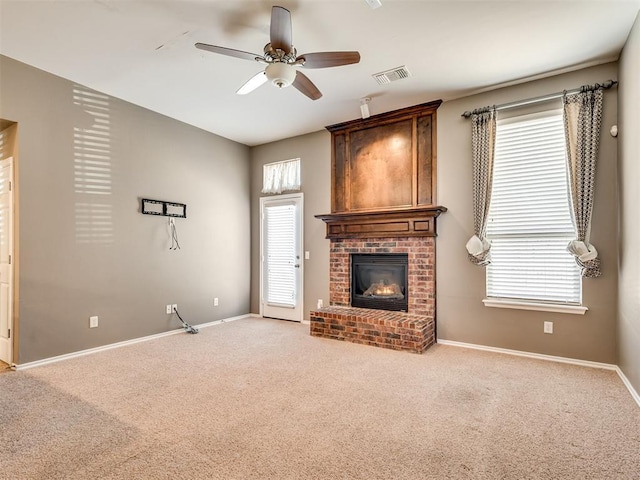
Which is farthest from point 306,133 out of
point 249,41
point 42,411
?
point 42,411

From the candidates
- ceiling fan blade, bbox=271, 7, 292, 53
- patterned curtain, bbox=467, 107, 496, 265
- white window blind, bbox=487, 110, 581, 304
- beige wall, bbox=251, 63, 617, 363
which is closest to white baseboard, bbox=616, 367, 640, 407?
beige wall, bbox=251, 63, 617, 363

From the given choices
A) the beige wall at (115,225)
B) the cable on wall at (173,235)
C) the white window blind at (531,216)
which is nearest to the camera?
the beige wall at (115,225)

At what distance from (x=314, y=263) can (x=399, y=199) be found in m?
1.62

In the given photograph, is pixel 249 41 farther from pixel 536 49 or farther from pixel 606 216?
pixel 606 216

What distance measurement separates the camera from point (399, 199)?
461 centimetres

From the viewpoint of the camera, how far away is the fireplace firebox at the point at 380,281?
459 cm

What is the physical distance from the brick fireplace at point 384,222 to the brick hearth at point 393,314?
0.4 inches

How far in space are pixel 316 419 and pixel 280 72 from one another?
2547 mm

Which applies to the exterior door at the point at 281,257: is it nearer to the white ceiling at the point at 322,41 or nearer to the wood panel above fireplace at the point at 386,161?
the wood panel above fireplace at the point at 386,161

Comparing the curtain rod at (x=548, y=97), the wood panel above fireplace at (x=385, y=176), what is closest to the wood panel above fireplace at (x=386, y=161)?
the wood panel above fireplace at (x=385, y=176)

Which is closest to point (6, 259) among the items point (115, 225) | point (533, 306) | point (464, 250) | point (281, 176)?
point (115, 225)

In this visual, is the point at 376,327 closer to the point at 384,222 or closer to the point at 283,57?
the point at 384,222

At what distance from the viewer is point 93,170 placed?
3947 millimetres

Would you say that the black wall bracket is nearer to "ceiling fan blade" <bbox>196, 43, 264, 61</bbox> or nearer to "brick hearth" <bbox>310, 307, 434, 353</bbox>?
"brick hearth" <bbox>310, 307, 434, 353</bbox>
